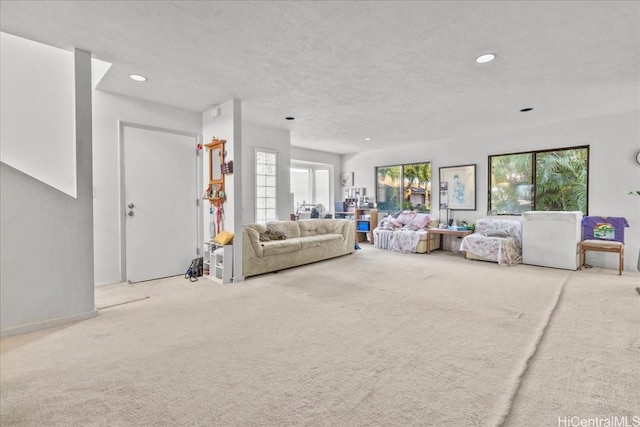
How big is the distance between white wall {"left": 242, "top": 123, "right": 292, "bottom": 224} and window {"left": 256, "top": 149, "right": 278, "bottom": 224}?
3.9 inches

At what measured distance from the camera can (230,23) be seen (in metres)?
2.48

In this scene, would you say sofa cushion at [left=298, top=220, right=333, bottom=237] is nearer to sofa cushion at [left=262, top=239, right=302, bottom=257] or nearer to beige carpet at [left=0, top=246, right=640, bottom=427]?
sofa cushion at [left=262, top=239, right=302, bottom=257]

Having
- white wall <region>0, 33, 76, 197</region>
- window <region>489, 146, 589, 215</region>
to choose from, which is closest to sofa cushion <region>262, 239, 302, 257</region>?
white wall <region>0, 33, 76, 197</region>

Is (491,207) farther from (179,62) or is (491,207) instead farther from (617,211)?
(179,62)

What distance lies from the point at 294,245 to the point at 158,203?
2.18 m

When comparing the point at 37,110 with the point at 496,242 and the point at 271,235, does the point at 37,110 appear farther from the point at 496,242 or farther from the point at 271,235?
the point at 496,242

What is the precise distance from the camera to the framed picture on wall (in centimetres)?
678

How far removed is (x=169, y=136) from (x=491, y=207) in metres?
6.36

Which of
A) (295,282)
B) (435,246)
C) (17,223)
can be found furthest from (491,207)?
(17,223)

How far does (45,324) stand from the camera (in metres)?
2.71

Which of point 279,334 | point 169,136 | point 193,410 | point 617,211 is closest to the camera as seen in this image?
point 193,410

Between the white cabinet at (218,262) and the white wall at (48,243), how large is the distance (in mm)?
→ 1545

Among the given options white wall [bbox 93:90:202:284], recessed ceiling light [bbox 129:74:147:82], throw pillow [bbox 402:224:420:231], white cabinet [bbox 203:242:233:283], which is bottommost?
white cabinet [bbox 203:242:233:283]

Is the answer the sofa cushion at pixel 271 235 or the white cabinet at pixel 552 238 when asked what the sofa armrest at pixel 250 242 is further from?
the white cabinet at pixel 552 238
